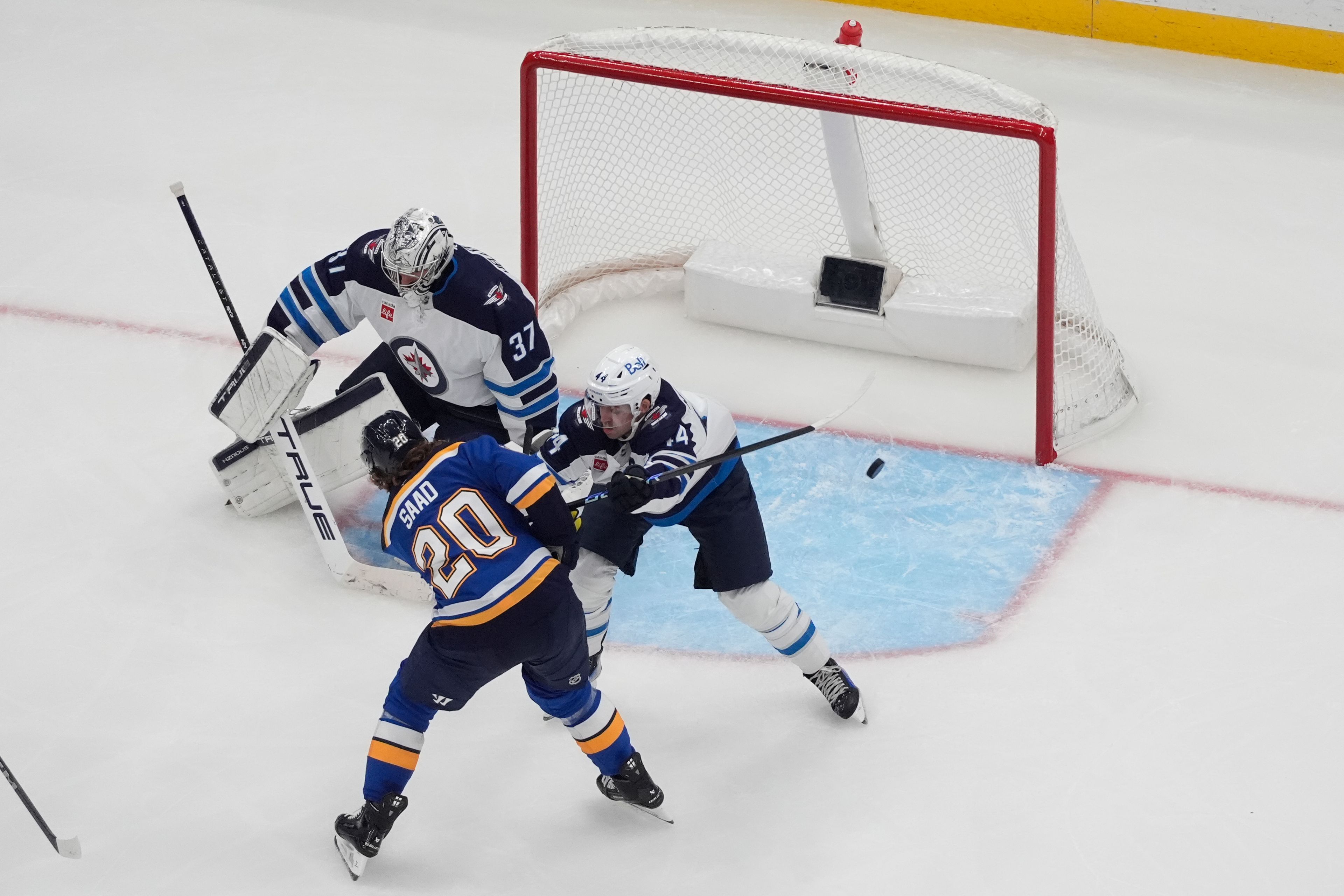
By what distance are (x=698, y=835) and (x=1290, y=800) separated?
1.27 m

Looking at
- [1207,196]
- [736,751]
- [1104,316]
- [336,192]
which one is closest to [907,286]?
[1104,316]

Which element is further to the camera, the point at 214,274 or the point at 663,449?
the point at 214,274

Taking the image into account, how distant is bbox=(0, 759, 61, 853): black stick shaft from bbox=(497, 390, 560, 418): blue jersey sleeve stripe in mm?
1418

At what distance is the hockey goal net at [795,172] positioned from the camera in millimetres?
4148

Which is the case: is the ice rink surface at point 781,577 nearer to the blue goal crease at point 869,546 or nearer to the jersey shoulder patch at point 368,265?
the blue goal crease at point 869,546

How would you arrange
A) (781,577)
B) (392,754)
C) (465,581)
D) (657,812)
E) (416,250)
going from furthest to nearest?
1. (781,577)
2. (416,250)
3. (657,812)
4. (392,754)
5. (465,581)

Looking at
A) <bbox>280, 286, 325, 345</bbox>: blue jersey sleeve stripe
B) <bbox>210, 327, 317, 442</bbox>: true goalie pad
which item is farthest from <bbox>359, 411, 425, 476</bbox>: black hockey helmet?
<bbox>280, 286, 325, 345</bbox>: blue jersey sleeve stripe

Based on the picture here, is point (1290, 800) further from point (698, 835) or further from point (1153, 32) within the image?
point (1153, 32)

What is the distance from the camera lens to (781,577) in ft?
13.1

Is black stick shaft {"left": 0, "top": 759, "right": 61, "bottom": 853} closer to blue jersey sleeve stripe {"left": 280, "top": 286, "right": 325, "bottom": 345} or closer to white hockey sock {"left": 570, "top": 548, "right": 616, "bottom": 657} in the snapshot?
white hockey sock {"left": 570, "top": 548, "right": 616, "bottom": 657}

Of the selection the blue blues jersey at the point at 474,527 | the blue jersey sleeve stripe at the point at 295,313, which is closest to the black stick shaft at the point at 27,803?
the blue blues jersey at the point at 474,527

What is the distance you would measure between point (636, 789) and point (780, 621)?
49 centimetres

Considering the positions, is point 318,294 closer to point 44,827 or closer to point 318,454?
point 318,454

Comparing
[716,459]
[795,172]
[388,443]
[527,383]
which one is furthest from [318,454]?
[795,172]
